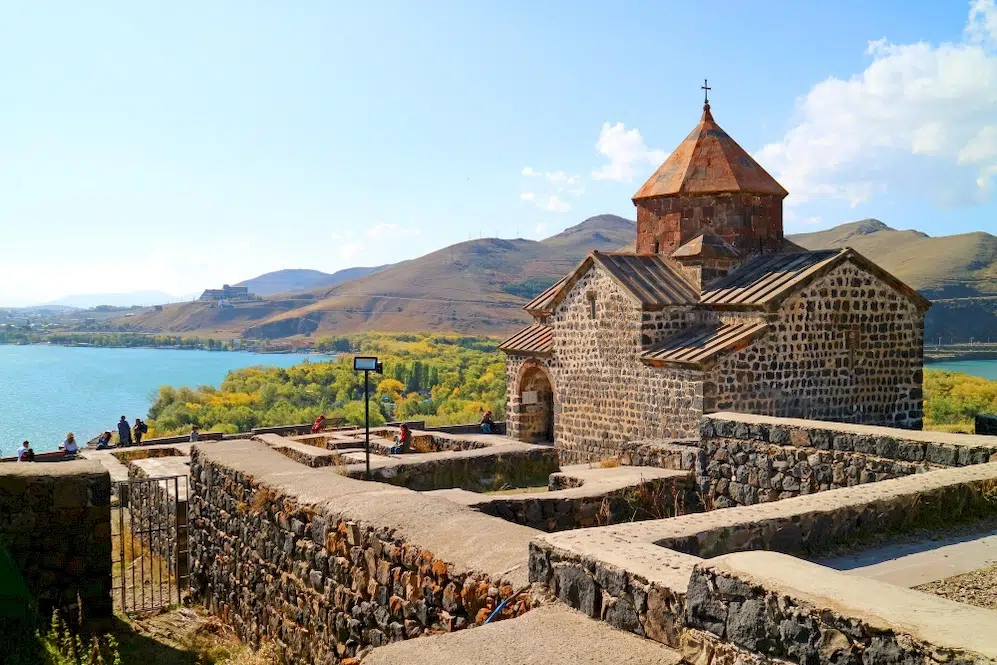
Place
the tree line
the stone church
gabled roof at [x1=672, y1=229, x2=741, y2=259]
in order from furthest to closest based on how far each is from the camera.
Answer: the tree line, gabled roof at [x1=672, y1=229, x2=741, y2=259], the stone church

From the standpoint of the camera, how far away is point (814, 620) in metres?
2.79

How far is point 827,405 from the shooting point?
1357 centimetres

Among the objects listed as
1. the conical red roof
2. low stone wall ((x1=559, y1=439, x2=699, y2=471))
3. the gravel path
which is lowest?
low stone wall ((x1=559, y1=439, x2=699, y2=471))

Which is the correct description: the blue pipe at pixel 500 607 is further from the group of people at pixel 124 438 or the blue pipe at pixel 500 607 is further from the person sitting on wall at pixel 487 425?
the person sitting on wall at pixel 487 425

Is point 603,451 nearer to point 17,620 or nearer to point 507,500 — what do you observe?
point 507,500

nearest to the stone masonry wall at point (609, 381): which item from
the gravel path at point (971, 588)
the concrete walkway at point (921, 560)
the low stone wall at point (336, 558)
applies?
the low stone wall at point (336, 558)

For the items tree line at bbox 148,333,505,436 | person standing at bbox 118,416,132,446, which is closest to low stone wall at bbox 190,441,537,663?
person standing at bbox 118,416,132,446

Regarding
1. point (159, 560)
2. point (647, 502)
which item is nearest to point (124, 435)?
point (159, 560)

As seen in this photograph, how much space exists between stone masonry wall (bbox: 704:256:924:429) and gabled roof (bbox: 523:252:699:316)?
1.84 metres

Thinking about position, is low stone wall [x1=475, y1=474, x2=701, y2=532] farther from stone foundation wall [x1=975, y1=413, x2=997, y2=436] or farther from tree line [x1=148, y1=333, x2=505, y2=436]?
tree line [x1=148, y1=333, x2=505, y2=436]

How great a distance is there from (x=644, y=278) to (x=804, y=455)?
700 centimetres

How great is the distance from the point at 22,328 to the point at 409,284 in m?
96.5

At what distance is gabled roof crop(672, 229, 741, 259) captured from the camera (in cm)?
1486

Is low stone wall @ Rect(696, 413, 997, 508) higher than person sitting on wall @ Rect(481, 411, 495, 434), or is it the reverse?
low stone wall @ Rect(696, 413, 997, 508)
